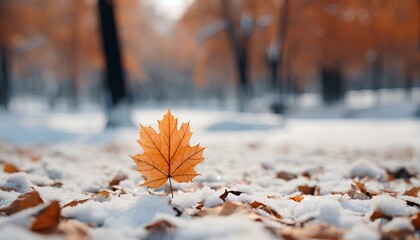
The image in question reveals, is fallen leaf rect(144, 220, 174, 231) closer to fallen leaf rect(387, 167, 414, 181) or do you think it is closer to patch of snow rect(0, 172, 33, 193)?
patch of snow rect(0, 172, 33, 193)

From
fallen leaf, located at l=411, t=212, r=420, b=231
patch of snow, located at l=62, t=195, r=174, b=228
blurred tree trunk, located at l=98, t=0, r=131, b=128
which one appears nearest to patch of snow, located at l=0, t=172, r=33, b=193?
patch of snow, located at l=62, t=195, r=174, b=228

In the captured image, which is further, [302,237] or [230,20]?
[230,20]

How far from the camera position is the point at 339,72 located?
75.6ft

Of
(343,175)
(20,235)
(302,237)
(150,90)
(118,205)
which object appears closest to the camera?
(20,235)

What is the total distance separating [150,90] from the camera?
153 ft

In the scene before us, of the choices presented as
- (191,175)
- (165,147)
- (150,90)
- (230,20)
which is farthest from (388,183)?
(150,90)

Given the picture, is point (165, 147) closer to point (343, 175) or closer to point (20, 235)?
point (20, 235)

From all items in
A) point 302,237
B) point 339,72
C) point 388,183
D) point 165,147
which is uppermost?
point 339,72

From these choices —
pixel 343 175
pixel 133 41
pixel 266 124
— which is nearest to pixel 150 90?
pixel 133 41

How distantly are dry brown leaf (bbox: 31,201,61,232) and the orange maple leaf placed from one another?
349 millimetres

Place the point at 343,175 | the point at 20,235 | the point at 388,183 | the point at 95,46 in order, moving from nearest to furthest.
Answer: the point at 20,235 → the point at 388,183 → the point at 343,175 → the point at 95,46

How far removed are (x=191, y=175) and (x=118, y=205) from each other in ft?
1.03

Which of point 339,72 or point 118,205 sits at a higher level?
point 339,72

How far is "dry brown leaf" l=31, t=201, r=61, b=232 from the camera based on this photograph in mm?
948
